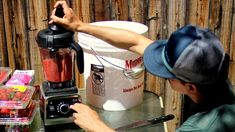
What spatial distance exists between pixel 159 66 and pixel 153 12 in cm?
84

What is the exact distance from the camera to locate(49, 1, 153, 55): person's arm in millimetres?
1692

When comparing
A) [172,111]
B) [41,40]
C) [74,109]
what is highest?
[41,40]

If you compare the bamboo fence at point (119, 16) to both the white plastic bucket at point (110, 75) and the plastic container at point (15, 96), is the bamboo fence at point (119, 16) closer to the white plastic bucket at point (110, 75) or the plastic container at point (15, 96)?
the white plastic bucket at point (110, 75)

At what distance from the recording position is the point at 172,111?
2.31 m

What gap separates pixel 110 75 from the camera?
1.77 metres

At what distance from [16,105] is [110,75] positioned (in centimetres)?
47

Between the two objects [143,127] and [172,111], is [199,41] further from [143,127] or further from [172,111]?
[172,111]

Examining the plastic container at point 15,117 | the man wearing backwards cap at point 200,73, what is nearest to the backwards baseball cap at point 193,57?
the man wearing backwards cap at point 200,73

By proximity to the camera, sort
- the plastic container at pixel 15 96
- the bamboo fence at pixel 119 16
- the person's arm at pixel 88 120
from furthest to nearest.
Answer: the bamboo fence at pixel 119 16, the plastic container at pixel 15 96, the person's arm at pixel 88 120

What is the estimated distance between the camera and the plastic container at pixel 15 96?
61.2 inches

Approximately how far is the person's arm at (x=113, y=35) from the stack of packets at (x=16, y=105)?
0.36 m

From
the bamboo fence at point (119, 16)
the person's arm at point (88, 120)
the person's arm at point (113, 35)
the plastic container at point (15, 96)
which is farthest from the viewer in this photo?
the bamboo fence at point (119, 16)

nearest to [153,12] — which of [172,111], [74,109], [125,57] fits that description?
[125,57]

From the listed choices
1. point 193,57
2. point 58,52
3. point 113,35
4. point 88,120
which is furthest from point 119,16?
point 193,57
